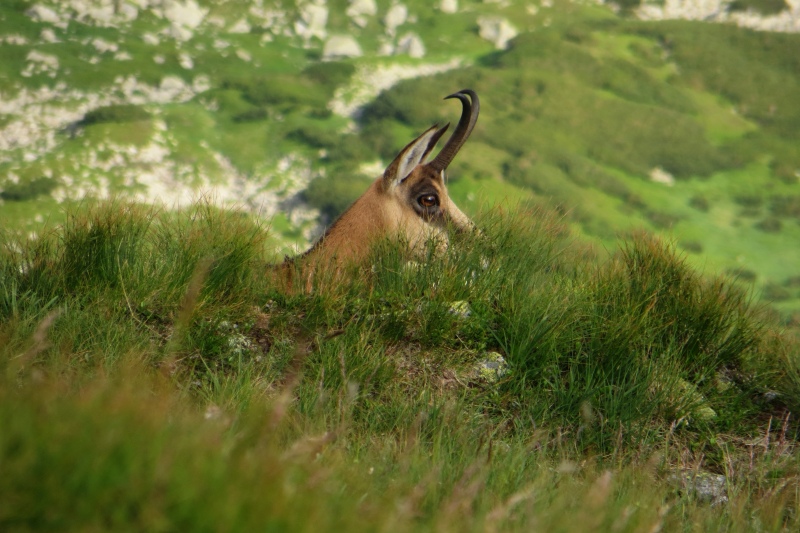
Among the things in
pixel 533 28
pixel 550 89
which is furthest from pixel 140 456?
pixel 533 28

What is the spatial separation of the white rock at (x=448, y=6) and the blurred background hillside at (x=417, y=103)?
57cm

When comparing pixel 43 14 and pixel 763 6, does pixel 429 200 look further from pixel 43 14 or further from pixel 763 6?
pixel 763 6

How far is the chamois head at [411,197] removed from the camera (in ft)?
24.7

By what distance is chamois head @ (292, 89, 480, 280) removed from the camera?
754 centimetres

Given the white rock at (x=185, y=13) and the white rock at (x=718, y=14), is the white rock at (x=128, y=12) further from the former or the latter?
the white rock at (x=718, y=14)

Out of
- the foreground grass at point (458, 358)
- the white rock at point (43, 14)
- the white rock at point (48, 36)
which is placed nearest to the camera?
the foreground grass at point (458, 358)

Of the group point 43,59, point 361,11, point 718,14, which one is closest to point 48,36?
point 43,59

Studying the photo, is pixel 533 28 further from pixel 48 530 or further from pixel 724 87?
pixel 48 530

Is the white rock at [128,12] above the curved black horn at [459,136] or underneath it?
underneath

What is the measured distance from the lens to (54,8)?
10150 cm

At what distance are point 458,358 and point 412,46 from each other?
437 feet

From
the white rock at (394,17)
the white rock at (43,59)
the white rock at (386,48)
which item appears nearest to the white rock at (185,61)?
the white rock at (43,59)

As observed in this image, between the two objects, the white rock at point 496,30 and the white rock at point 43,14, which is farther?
the white rock at point 496,30

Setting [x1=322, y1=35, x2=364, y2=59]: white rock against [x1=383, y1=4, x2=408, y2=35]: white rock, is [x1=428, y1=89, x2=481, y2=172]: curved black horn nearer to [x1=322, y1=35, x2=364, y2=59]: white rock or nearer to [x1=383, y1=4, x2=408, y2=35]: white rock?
[x1=322, y1=35, x2=364, y2=59]: white rock
